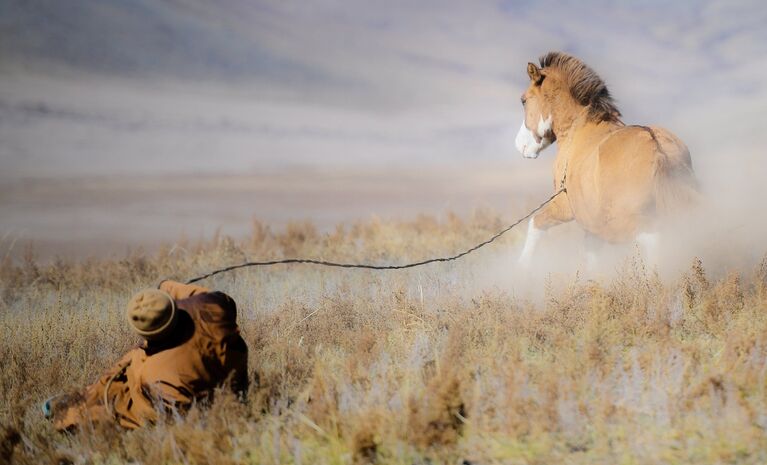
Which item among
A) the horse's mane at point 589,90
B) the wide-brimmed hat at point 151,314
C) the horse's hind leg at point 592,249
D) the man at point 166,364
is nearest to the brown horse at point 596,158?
the horse's mane at point 589,90

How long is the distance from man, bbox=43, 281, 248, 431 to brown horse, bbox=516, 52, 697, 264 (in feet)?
12.9

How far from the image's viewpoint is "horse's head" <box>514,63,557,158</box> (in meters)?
7.83

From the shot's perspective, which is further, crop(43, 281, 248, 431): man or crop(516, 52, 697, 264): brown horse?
crop(516, 52, 697, 264): brown horse

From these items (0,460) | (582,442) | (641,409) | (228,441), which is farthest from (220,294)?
(641,409)

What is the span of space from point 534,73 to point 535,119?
55 cm

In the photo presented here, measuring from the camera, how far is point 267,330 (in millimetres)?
6320

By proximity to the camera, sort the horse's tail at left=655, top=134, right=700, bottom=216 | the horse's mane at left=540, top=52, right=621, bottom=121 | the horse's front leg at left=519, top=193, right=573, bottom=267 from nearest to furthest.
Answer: the horse's tail at left=655, top=134, right=700, bottom=216
the horse's mane at left=540, top=52, right=621, bottom=121
the horse's front leg at left=519, top=193, right=573, bottom=267

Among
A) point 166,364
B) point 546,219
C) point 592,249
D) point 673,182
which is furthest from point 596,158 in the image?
point 166,364

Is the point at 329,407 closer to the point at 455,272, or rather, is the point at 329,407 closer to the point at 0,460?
the point at 0,460

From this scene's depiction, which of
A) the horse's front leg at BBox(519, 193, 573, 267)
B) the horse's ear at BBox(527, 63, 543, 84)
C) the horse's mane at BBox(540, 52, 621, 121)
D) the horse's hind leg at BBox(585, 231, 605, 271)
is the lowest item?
the horse's hind leg at BBox(585, 231, 605, 271)

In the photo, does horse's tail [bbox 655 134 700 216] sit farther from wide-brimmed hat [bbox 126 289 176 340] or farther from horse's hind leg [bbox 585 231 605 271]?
wide-brimmed hat [bbox 126 289 176 340]

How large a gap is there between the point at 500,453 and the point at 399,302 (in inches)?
118

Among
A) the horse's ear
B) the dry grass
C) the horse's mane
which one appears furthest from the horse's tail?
the horse's ear

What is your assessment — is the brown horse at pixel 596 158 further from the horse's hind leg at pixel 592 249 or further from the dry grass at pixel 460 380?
the dry grass at pixel 460 380
